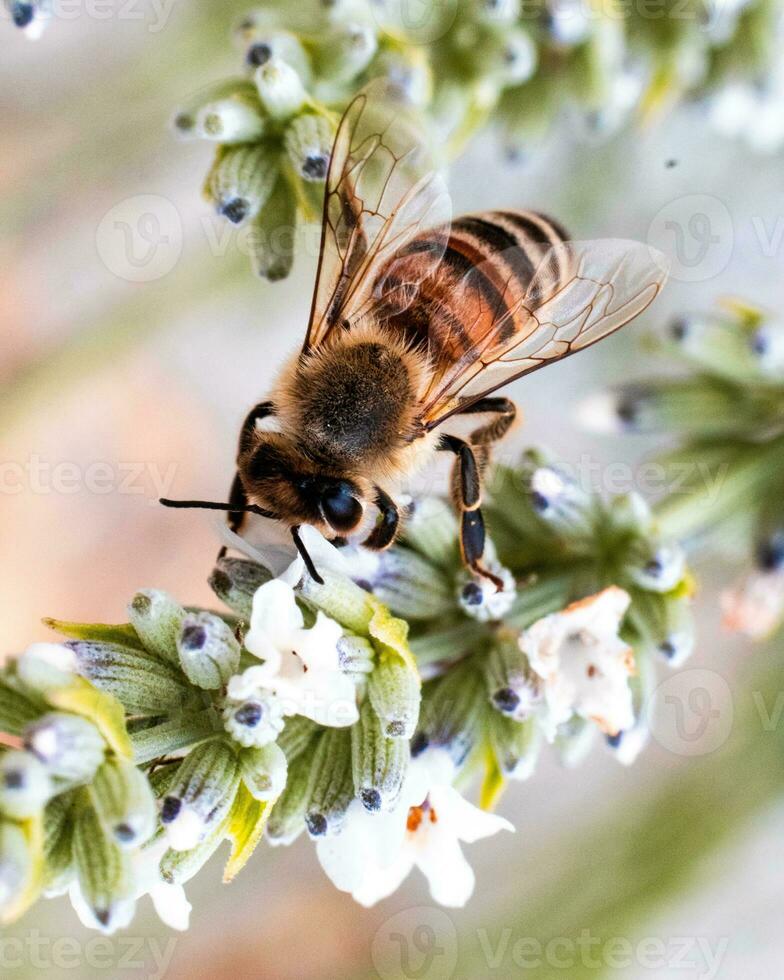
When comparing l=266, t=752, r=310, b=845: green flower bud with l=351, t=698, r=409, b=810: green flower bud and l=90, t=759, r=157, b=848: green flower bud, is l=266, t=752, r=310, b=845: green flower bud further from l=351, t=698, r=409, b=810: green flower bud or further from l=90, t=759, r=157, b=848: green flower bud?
l=90, t=759, r=157, b=848: green flower bud

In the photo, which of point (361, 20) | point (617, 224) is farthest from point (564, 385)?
point (361, 20)

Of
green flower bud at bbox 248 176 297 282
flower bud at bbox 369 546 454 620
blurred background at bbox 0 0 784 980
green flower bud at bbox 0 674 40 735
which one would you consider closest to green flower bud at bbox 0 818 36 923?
green flower bud at bbox 0 674 40 735

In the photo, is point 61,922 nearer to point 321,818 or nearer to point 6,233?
point 6,233

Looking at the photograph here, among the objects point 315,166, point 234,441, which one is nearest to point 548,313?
point 315,166

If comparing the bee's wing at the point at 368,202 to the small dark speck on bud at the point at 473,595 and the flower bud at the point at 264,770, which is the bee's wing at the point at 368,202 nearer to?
the small dark speck on bud at the point at 473,595

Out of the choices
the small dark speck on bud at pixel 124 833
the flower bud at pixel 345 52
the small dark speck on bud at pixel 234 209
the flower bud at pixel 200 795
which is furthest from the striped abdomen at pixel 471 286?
the small dark speck on bud at pixel 124 833

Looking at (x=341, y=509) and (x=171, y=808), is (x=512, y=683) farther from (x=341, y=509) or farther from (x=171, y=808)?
(x=171, y=808)
